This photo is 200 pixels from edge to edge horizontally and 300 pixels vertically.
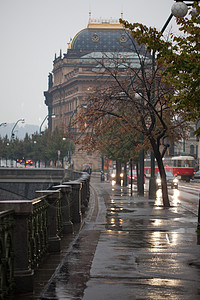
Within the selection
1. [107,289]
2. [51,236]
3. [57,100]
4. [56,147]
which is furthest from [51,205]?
[57,100]

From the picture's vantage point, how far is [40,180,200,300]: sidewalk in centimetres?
823

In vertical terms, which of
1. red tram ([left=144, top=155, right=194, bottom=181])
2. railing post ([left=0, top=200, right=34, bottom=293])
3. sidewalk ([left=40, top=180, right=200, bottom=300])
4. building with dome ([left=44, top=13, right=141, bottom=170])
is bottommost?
sidewalk ([left=40, top=180, right=200, bottom=300])

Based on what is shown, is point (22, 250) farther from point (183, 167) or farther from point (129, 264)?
point (183, 167)

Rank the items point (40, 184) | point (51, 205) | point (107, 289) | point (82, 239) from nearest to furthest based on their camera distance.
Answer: point (107, 289), point (51, 205), point (82, 239), point (40, 184)

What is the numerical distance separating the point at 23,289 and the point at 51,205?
3622 millimetres

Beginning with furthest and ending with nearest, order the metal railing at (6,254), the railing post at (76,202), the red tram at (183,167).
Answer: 1. the red tram at (183,167)
2. the railing post at (76,202)
3. the metal railing at (6,254)

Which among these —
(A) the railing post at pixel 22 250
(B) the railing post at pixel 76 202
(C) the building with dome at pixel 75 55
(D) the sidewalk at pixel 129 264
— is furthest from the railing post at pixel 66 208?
(C) the building with dome at pixel 75 55

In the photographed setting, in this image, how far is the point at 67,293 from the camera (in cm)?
814

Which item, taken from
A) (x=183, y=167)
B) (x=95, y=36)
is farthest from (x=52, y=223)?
(x=95, y=36)

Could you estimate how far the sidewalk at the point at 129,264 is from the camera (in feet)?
27.0

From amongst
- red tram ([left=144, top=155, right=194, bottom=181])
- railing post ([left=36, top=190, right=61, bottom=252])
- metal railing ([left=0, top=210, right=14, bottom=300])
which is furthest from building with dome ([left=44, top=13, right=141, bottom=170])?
metal railing ([left=0, top=210, right=14, bottom=300])

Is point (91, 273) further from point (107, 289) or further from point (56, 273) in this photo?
point (107, 289)

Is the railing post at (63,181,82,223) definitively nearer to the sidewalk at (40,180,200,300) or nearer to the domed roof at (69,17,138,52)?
the sidewalk at (40,180,200,300)

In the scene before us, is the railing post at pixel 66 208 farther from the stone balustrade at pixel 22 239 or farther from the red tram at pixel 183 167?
the red tram at pixel 183 167
